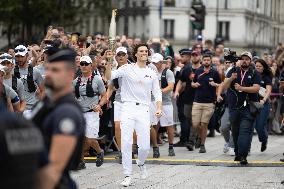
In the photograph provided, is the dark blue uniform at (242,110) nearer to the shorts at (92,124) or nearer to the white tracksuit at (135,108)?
the shorts at (92,124)

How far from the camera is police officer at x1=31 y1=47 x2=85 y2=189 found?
6660mm

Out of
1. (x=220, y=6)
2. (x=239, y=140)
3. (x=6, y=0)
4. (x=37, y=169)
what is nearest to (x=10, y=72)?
(x=239, y=140)

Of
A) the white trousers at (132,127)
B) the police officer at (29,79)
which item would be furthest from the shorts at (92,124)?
the white trousers at (132,127)

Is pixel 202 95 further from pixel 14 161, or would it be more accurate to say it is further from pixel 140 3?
pixel 140 3

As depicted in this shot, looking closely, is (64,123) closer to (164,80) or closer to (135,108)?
(135,108)

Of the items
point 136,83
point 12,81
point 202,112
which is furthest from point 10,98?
point 202,112

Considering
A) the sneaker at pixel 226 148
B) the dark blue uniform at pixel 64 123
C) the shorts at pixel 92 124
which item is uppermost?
the dark blue uniform at pixel 64 123

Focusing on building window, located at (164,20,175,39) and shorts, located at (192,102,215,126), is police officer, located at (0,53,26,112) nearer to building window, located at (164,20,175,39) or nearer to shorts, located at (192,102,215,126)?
shorts, located at (192,102,215,126)

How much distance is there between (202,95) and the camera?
18.9m

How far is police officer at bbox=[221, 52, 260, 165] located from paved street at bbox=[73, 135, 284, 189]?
A: 44cm

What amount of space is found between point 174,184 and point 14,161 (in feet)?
27.3

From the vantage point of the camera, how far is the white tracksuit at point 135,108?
13648mm

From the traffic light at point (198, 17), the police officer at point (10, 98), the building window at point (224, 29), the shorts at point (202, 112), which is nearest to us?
the police officer at point (10, 98)

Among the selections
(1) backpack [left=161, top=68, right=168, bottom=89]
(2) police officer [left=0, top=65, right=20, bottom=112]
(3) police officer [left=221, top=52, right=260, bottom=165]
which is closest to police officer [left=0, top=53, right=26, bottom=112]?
(2) police officer [left=0, top=65, right=20, bottom=112]
